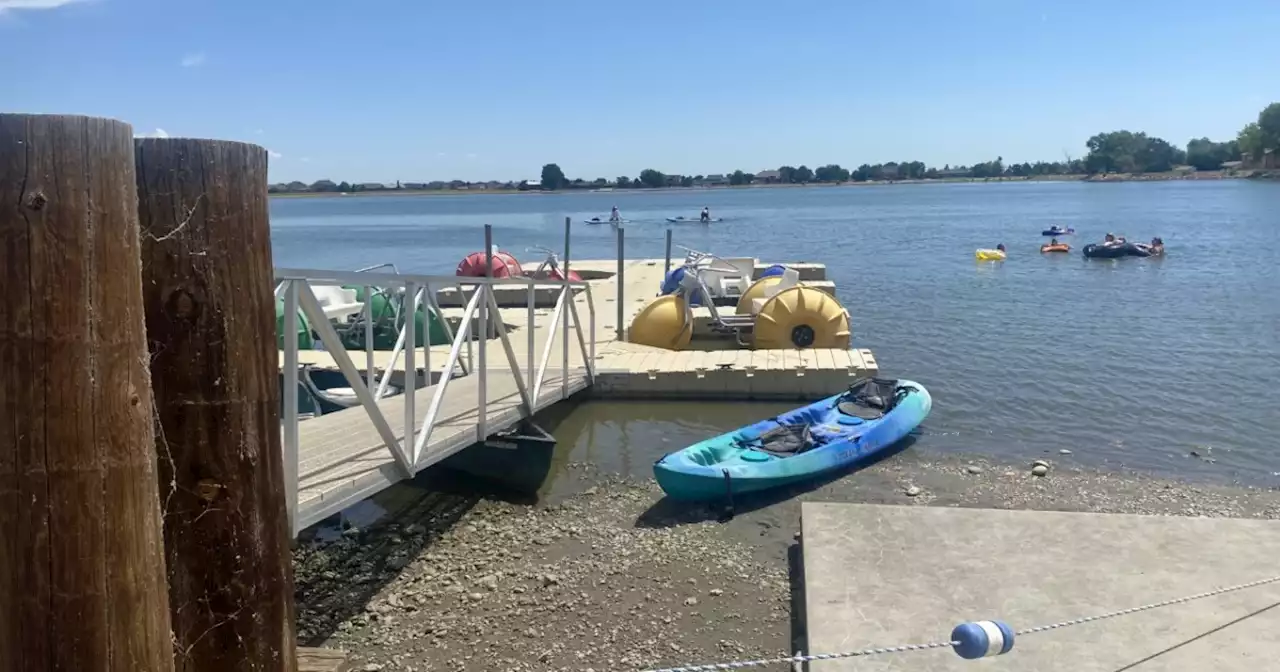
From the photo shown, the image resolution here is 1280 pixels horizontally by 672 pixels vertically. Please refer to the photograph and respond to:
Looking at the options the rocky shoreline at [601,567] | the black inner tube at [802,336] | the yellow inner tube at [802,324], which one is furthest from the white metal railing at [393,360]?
the black inner tube at [802,336]

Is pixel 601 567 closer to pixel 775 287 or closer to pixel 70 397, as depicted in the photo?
pixel 70 397

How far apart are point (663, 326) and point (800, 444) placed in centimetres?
698

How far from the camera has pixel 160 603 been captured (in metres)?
2.39

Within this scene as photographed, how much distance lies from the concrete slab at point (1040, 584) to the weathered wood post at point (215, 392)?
3.56m

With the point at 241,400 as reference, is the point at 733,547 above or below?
below

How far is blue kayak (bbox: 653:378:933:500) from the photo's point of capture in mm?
9859

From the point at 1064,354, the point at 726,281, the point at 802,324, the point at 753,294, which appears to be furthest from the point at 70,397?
the point at 726,281

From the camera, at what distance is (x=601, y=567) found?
8.41 m

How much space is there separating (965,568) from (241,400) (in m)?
5.27

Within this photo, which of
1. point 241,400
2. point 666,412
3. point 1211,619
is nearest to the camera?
point 241,400

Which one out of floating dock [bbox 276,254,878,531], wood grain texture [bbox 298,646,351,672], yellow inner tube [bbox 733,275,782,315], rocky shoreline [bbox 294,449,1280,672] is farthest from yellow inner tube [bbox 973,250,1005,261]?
wood grain texture [bbox 298,646,351,672]

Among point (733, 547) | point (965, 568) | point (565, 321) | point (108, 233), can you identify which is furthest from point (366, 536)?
point (108, 233)

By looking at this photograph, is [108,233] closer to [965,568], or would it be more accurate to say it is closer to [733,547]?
[965,568]

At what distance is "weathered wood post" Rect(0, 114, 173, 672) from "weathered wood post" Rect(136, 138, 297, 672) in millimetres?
217
